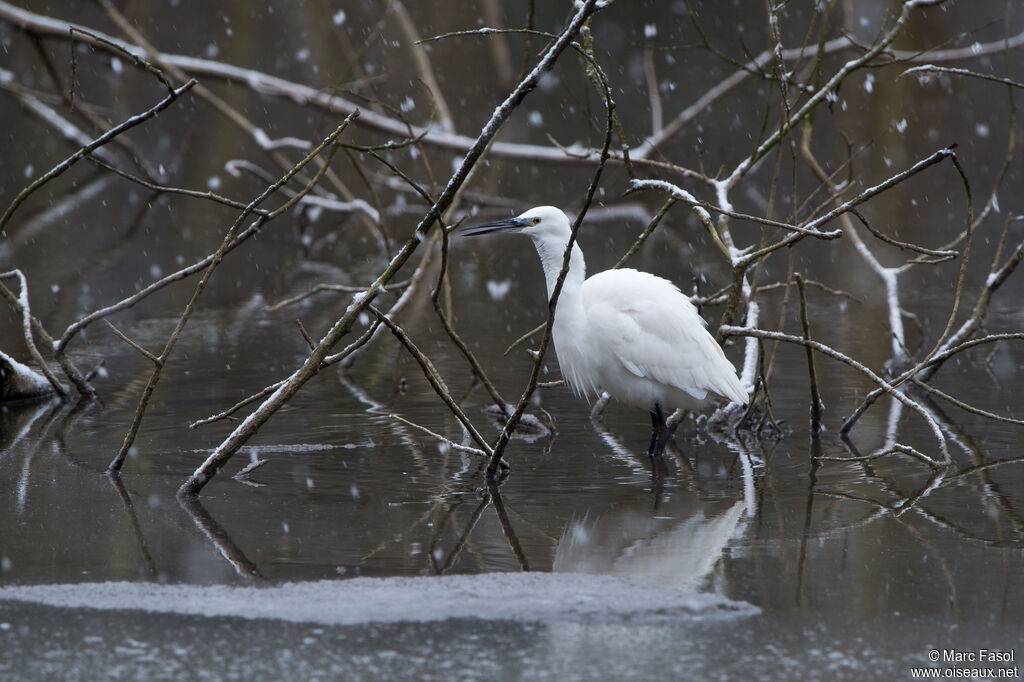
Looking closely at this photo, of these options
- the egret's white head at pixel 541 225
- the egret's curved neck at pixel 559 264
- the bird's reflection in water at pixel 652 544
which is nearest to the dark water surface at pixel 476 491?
the bird's reflection in water at pixel 652 544

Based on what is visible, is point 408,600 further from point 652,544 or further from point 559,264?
point 559,264

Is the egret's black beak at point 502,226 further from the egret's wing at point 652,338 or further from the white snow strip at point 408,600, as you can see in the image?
the white snow strip at point 408,600

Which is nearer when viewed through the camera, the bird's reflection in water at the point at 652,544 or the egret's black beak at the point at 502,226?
the bird's reflection in water at the point at 652,544

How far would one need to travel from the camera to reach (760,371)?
6766mm

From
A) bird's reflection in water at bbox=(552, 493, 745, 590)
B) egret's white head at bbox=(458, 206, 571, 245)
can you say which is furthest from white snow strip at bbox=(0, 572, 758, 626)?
egret's white head at bbox=(458, 206, 571, 245)

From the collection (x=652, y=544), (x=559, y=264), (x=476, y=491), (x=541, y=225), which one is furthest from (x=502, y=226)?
(x=652, y=544)

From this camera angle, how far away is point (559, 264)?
22.3ft

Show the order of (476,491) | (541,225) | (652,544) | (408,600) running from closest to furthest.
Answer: (408,600), (652,544), (476,491), (541,225)

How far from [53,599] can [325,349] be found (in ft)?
5.56

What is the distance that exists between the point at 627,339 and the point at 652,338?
17 centimetres

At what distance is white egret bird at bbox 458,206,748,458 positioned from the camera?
6.61 metres

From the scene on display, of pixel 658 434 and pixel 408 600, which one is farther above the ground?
pixel 658 434

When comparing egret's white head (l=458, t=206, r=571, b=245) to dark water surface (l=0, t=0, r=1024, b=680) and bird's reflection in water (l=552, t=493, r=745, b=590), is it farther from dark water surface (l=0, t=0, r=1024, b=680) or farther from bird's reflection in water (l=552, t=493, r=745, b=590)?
bird's reflection in water (l=552, t=493, r=745, b=590)

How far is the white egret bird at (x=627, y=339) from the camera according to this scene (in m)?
6.61
